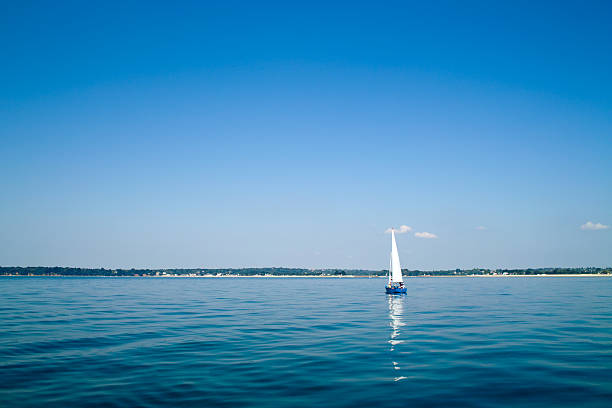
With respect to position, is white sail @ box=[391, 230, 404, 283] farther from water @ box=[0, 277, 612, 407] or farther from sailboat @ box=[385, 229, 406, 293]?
water @ box=[0, 277, 612, 407]

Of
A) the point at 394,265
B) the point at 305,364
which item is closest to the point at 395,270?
the point at 394,265

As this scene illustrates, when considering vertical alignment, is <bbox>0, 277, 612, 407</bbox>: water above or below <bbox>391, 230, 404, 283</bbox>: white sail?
below

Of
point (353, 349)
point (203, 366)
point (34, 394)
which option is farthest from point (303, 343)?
point (34, 394)

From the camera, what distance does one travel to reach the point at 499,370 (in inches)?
851

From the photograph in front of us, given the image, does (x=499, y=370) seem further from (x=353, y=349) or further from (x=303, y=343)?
(x=303, y=343)

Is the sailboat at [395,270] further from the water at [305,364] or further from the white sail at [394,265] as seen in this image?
the water at [305,364]

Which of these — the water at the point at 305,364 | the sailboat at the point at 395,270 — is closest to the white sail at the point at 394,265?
the sailboat at the point at 395,270

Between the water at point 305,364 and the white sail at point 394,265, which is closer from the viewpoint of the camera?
the water at point 305,364

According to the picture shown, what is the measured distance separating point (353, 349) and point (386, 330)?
10.3 m

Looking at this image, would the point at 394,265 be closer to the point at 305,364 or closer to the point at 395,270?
the point at 395,270

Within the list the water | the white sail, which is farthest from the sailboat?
the water

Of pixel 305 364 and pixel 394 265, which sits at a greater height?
pixel 394 265

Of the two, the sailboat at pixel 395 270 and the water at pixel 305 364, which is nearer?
the water at pixel 305 364

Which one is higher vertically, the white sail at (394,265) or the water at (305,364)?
the white sail at (394,265)
